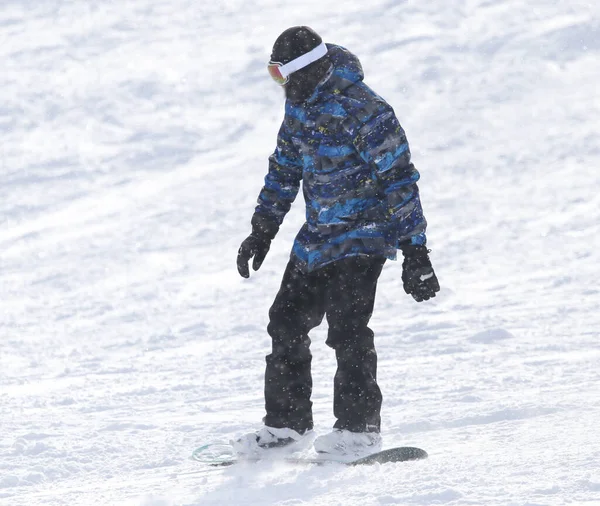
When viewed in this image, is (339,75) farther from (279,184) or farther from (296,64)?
(279,184)

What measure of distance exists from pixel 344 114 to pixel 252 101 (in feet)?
35.6

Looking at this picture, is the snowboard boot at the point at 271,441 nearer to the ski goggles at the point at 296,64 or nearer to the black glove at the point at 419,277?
the black glove at the point at 419,277

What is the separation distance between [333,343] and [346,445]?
367 millimetres

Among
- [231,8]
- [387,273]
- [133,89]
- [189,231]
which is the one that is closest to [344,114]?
[387,273]

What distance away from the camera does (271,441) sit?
143 inches

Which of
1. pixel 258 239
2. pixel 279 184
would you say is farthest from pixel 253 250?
pixel 279 184

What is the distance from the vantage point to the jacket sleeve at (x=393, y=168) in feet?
11.1

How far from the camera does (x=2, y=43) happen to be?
1639cm

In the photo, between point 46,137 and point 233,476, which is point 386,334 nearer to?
point 233,476

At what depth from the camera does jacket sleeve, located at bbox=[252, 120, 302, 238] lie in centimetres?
375

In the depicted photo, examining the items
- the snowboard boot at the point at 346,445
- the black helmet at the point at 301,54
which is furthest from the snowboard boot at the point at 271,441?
the black helmet at the point at 301,54

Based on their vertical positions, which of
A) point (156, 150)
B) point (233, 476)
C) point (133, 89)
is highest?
point (133, 89)

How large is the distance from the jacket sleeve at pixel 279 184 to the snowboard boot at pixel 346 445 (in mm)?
855

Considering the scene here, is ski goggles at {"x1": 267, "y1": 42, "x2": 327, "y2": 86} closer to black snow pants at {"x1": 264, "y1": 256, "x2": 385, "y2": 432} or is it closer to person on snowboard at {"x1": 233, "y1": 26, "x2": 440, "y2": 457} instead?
person on snowboard at {"x1": 233, "y1": 26, "x2": 440, "y2": 457}
